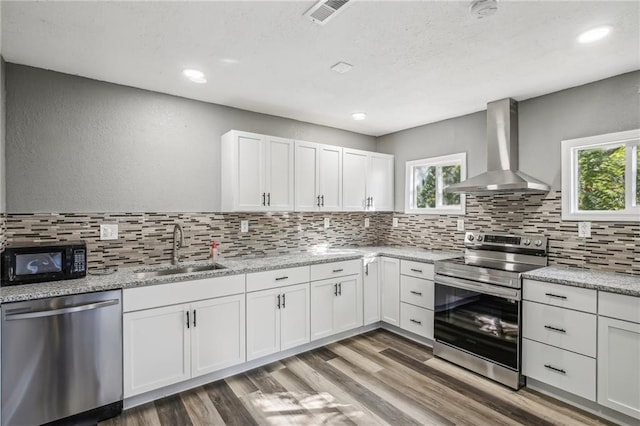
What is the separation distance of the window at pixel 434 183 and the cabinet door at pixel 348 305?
1360 millimetres

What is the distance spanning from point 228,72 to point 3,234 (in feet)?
6.49

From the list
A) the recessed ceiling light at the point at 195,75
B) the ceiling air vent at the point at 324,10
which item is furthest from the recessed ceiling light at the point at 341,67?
the recessed ceiling light at the point at 195,75

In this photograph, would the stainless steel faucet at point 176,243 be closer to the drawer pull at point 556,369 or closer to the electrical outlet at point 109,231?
the electrical outlet at point 109,231

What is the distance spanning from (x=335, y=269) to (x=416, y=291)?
0.90 m

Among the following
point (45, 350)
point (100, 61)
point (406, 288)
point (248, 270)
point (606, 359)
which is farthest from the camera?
point (406, 288)

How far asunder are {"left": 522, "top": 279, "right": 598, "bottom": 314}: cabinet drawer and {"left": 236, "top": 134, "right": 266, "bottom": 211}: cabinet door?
2436 millimetres

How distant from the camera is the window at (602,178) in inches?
Result: 102

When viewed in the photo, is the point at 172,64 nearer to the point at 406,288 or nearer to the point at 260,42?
the point at 260,42

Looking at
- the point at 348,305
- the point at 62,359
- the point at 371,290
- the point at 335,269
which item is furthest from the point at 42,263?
the point at 371,290

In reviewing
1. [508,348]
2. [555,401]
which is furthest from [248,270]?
[555,401]

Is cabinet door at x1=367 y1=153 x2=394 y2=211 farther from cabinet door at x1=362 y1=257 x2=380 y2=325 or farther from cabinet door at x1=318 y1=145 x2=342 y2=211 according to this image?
cabinet door at x1=362 y1=257 x2=380 y2=325

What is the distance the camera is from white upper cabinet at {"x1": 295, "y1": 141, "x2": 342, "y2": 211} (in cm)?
353

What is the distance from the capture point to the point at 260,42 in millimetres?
2098

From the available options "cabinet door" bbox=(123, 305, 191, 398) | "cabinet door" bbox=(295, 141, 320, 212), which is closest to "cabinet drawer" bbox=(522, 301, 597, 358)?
"cabinet door" bbox=(295, 141, 320, 212)
